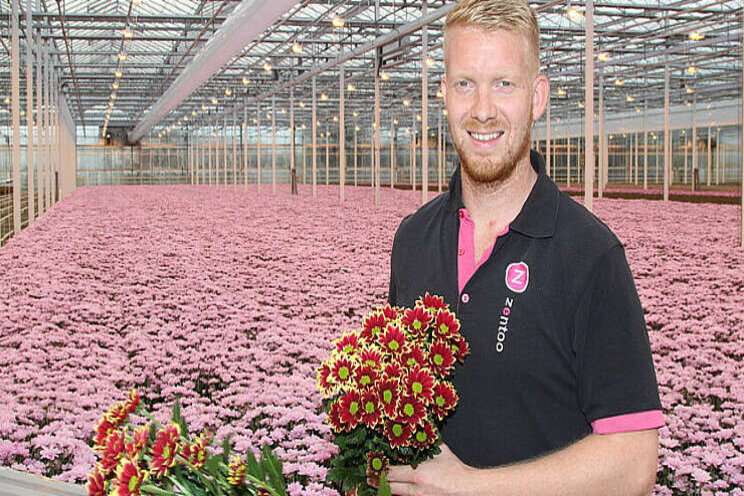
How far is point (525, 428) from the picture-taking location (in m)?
1.39

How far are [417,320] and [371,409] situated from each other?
0.56 feet

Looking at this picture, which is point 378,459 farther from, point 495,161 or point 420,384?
point 495,161

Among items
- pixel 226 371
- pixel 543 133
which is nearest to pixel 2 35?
pixel 226 371

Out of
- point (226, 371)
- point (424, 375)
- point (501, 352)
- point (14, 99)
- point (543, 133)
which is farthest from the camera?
point (543, 133)

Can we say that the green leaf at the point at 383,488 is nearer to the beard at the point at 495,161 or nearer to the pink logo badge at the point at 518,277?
the pink logo badge at the point at 518,277

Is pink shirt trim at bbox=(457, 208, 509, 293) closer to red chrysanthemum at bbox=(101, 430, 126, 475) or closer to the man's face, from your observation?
the man's face

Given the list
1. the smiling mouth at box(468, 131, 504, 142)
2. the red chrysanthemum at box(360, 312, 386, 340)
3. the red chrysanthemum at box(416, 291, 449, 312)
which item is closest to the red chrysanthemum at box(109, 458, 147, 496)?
the red chrysanthemum at box(360, 312, 386, 340)

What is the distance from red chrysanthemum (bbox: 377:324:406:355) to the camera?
1.29m

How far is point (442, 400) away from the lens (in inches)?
50.3

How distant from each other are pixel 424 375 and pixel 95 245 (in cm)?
1356

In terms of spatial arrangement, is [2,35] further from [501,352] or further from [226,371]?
[501,352]

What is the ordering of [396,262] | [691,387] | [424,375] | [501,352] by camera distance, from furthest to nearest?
[691,387], [396,262], [501,352], [424,375]

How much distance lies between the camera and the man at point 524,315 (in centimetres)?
124

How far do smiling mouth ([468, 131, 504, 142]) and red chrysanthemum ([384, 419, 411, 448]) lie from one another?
0.50 meters
